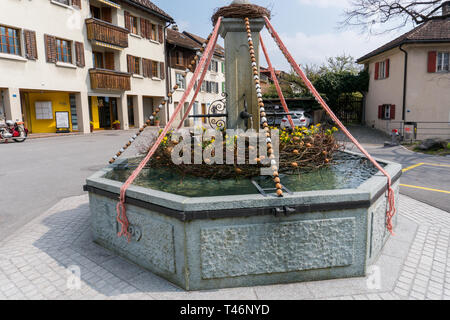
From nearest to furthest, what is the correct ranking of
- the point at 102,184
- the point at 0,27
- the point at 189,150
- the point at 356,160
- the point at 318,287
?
the point at 318,287, the point at 102,184, the point at 189,150, the point at 356,160, the point at 0,27

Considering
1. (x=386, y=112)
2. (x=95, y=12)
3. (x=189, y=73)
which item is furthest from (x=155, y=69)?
(x=386, y=112)

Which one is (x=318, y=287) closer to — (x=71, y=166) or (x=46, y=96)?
(x=71, y=166)

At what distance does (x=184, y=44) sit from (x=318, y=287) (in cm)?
3330

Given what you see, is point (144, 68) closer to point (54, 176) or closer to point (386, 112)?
point (386, 112)

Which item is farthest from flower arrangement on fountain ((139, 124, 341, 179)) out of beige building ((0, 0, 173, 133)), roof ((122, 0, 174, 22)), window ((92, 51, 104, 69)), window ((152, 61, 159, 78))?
window ((152, 61, 159, 78))

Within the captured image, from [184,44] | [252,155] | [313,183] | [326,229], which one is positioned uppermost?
[184,44]

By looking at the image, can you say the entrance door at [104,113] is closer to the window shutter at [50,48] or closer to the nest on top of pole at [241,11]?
the window shutter at [50,48]

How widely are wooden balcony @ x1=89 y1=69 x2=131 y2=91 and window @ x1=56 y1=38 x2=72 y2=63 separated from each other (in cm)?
167

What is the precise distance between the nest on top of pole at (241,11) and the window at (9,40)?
17.4m

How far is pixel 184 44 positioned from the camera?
111ft

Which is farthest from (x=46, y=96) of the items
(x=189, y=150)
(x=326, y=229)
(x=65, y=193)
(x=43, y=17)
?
(x=326, y=229)

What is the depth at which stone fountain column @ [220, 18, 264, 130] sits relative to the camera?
202 inches

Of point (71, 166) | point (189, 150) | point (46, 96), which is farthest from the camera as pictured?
point (46, 96)

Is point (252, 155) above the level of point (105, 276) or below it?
above
